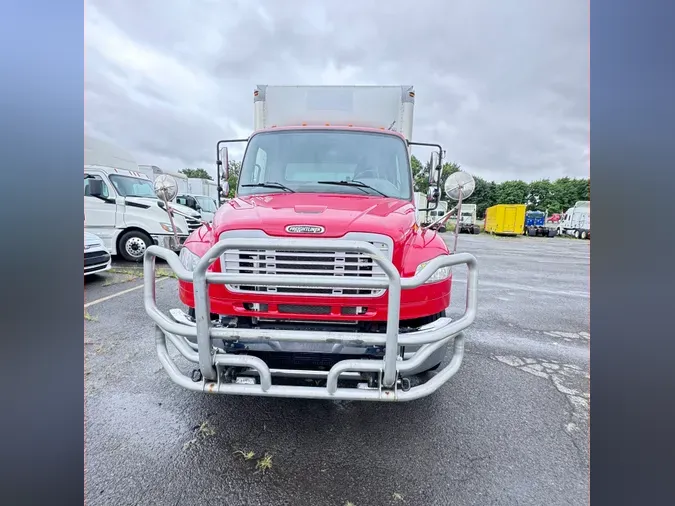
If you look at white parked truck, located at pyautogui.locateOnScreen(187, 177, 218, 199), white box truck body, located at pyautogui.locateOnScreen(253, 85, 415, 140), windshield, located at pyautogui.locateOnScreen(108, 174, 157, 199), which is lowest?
windshield, located at pyautogui.locateOnScreen(108, 174, 157, 199)

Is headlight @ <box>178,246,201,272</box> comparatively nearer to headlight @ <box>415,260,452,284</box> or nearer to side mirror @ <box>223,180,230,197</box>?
headlight @ <box>415,260,452,284</box>

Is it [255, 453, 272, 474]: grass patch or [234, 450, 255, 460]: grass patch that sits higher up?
[234, 450, 255, 460]: grass patch

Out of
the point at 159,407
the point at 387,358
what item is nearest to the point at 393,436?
the point at 387,358

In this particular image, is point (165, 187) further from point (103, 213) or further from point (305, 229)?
point (103, 213)

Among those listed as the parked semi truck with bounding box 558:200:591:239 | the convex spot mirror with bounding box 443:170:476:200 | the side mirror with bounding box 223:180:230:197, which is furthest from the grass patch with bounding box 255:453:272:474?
the parked semi truck with bounding box 558:200:591:239

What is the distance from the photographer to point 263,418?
2564mm

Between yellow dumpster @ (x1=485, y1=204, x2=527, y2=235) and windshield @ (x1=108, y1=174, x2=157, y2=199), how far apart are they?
26.5 m

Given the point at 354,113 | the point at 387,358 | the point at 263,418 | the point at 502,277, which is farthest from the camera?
the point at 502,277

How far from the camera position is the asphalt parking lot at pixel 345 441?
6.30 ft

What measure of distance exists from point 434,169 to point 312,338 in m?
3.02

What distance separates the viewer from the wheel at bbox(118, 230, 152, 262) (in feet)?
26.8

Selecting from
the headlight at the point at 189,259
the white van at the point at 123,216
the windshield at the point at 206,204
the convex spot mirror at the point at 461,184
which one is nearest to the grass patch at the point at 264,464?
the headlight at the point at 189,259
